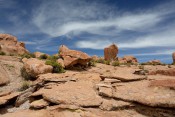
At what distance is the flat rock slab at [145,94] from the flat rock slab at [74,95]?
62.5 inches

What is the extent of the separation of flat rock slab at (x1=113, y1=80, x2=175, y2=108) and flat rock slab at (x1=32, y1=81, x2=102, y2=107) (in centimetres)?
159

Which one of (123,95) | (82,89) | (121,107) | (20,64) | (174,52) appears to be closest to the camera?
(121,107)

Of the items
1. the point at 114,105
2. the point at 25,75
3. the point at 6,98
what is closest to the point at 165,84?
the point at 114,105

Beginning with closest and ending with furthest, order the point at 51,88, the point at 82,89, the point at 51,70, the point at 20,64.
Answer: the point at 82,89, the point at 51,88, the point at 51,70, the point at 20,64

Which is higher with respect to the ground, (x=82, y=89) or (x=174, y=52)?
(x=174, y=52)

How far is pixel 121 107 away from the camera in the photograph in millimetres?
12008

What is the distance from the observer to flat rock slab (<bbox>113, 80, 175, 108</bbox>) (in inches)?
434

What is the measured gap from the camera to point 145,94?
40.2ft

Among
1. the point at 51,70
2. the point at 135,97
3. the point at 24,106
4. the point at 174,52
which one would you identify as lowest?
the point at 24,106

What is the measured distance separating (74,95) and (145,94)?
15.1 feet

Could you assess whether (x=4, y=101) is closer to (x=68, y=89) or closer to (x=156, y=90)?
(x=68, y=89)

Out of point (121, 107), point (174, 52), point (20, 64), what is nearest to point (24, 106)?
point (121, 107)

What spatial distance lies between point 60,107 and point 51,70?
39.8 ft

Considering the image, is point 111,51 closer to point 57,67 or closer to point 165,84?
point 57,67
